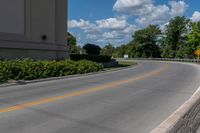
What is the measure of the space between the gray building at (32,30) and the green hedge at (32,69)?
15.1 ft

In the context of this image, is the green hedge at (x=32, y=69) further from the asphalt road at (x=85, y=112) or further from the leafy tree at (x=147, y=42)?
the leafy tree at (x=147, y=42)

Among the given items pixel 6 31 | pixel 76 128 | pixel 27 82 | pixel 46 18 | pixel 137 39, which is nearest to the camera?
pixel 76 128

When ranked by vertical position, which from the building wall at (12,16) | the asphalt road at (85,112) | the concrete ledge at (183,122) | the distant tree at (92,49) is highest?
the building wall at (12,16)

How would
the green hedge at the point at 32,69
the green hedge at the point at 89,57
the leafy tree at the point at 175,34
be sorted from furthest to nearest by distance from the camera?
the leafy tree at the point at 175,34
the green hedge at the point at 89,57
the green hedge at the point at 32,69

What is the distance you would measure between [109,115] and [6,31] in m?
18.2

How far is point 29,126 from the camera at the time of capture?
7.02 meters

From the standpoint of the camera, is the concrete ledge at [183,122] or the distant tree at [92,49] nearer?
the concrete ledge at [183,122]

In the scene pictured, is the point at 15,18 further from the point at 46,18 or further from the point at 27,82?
the point at 27,82

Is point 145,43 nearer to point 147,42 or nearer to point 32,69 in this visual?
point 147,42

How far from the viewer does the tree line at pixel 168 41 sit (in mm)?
95312

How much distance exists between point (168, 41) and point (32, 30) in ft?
283

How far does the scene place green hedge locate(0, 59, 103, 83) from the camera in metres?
17.4

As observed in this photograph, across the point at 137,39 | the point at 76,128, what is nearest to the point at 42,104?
the point at 76,128

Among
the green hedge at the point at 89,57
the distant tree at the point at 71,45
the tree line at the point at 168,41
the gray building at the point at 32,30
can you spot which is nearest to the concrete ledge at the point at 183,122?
the gray building at the point at 32,30
